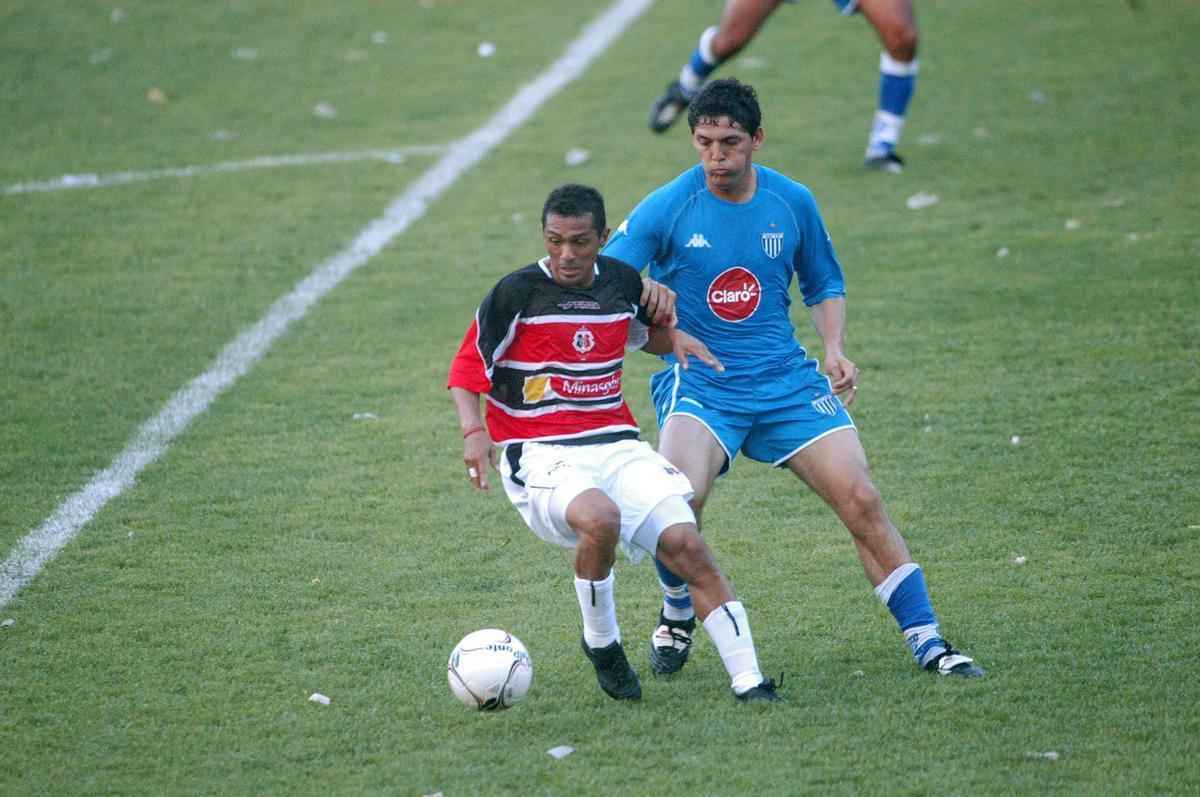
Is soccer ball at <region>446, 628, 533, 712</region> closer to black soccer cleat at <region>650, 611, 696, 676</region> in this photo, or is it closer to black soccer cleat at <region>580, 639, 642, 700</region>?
black soccer cleat at <region>580, 639, 642, 700</region>

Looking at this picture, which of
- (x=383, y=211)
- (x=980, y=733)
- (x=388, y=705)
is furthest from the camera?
(x=383, y=211)

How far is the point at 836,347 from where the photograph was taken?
17.8 ft

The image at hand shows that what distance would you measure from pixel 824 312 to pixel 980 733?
1.56 meters

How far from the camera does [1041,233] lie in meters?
9.65

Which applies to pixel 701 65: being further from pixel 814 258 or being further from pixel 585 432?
pixel 585 432

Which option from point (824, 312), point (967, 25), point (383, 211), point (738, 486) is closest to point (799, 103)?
point (967, 25)

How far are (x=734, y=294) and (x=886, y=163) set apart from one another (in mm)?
5756

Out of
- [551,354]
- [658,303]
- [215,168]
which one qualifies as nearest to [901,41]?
[215,168]

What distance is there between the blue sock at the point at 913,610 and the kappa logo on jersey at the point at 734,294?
982mm

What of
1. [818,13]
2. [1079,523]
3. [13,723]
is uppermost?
[13,723]

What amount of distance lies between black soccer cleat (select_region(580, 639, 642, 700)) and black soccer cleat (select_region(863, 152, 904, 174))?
6497mm

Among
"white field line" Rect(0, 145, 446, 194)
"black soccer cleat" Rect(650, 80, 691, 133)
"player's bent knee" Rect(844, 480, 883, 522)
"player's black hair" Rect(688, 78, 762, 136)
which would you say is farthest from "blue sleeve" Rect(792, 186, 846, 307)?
"white field line" Rect(0, 145, 446, 194)

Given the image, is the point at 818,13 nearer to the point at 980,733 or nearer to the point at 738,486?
the point at 738,486

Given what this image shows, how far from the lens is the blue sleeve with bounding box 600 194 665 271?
212 inches
